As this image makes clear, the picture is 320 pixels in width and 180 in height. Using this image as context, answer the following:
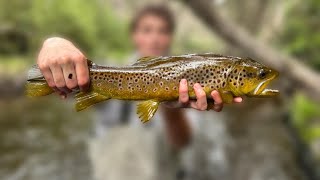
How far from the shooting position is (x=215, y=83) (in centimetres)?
273

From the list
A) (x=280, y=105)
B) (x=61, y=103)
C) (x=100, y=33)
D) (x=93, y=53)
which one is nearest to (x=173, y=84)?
(x=280, y=105)

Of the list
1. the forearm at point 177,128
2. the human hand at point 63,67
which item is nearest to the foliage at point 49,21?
the forearm at point 177,128

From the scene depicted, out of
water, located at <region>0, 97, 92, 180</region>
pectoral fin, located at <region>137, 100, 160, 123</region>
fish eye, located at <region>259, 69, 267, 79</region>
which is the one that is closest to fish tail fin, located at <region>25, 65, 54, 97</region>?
pectoral fin, located at <region>137, 100, 160, 123</region>

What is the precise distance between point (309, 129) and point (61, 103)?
368 inches

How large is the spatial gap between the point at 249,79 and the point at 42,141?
9.19 metres

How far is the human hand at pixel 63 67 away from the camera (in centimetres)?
252

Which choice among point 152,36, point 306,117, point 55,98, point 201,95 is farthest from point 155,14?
point 55,98

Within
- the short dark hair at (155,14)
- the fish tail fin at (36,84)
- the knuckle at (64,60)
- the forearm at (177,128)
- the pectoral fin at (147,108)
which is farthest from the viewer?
the short dark hair at (155,14)

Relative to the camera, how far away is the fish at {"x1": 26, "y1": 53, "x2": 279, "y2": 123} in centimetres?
272

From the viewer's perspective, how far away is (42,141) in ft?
37.2

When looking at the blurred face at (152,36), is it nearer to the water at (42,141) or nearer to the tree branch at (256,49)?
the water at (42,141)

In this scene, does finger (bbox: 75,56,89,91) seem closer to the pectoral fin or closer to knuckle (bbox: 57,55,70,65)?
knuckle (bbox: 57,55,70,65)

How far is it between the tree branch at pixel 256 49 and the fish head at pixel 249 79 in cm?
725

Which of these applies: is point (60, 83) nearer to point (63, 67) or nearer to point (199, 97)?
point (63, 67)
